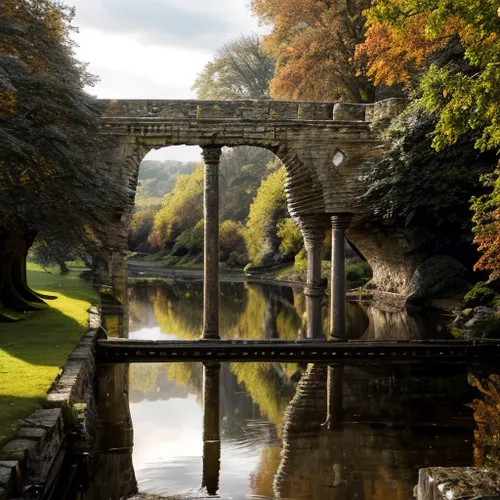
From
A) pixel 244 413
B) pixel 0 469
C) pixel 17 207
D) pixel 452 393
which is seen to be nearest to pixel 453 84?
pixel 452 393

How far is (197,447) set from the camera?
912 cm

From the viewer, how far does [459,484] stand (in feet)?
A: 14.6

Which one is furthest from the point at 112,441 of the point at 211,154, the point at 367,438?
the point at 211,154

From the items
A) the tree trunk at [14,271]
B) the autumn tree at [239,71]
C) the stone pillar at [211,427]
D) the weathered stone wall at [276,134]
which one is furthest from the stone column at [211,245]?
the autumn tree at [239,71]

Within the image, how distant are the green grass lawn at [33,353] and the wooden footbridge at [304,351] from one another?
157 cm

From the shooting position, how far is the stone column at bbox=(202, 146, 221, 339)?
15.3 m

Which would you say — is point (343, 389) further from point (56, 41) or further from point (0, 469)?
point (56, 41)

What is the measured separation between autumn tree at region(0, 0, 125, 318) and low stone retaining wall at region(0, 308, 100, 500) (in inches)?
136

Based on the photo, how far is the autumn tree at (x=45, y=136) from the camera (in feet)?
33.9

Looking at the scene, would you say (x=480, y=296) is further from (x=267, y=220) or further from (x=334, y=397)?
(x=267, y=220)

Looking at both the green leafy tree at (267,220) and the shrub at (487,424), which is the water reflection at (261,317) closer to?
the shrub at (487,424)

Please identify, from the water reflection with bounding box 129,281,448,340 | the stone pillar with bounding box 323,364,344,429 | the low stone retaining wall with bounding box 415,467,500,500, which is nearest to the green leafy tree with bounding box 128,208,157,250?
the water reflection with bounding box 129,281,448,340

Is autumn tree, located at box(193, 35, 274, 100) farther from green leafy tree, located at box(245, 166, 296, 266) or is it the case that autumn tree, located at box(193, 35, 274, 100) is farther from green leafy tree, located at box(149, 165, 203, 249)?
green leafy tree, located at box(149, 165, 203, 249)

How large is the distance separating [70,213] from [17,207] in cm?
116
